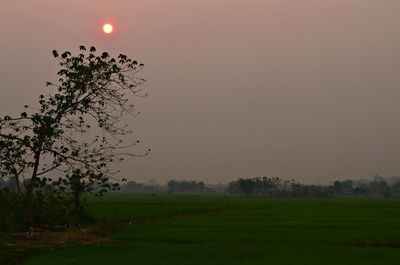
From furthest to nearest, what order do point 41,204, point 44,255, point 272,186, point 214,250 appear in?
point 272,186
point 41,204
point 214,250
point 44,255

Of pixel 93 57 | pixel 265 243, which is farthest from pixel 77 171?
pixel 265 243

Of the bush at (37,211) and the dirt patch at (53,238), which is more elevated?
the bush at (37,211)

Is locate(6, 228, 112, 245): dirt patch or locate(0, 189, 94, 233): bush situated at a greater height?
locate(0, 189, 94, 233): bush

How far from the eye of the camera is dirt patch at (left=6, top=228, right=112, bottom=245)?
70.3ft

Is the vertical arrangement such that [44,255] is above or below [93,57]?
below

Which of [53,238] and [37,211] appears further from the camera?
[37,211]

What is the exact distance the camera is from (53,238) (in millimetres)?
22875

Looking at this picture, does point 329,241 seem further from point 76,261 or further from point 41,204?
point 41,204

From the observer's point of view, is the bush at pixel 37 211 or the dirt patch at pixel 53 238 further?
the bush at pixel 37 211

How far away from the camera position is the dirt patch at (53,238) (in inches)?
844

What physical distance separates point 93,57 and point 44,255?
7.59 metres

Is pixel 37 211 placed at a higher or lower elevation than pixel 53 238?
higher

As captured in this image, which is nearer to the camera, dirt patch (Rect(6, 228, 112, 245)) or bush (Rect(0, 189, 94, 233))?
dirt patch (Rect(6, 228, 112, 245))

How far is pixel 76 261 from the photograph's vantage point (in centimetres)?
1642
